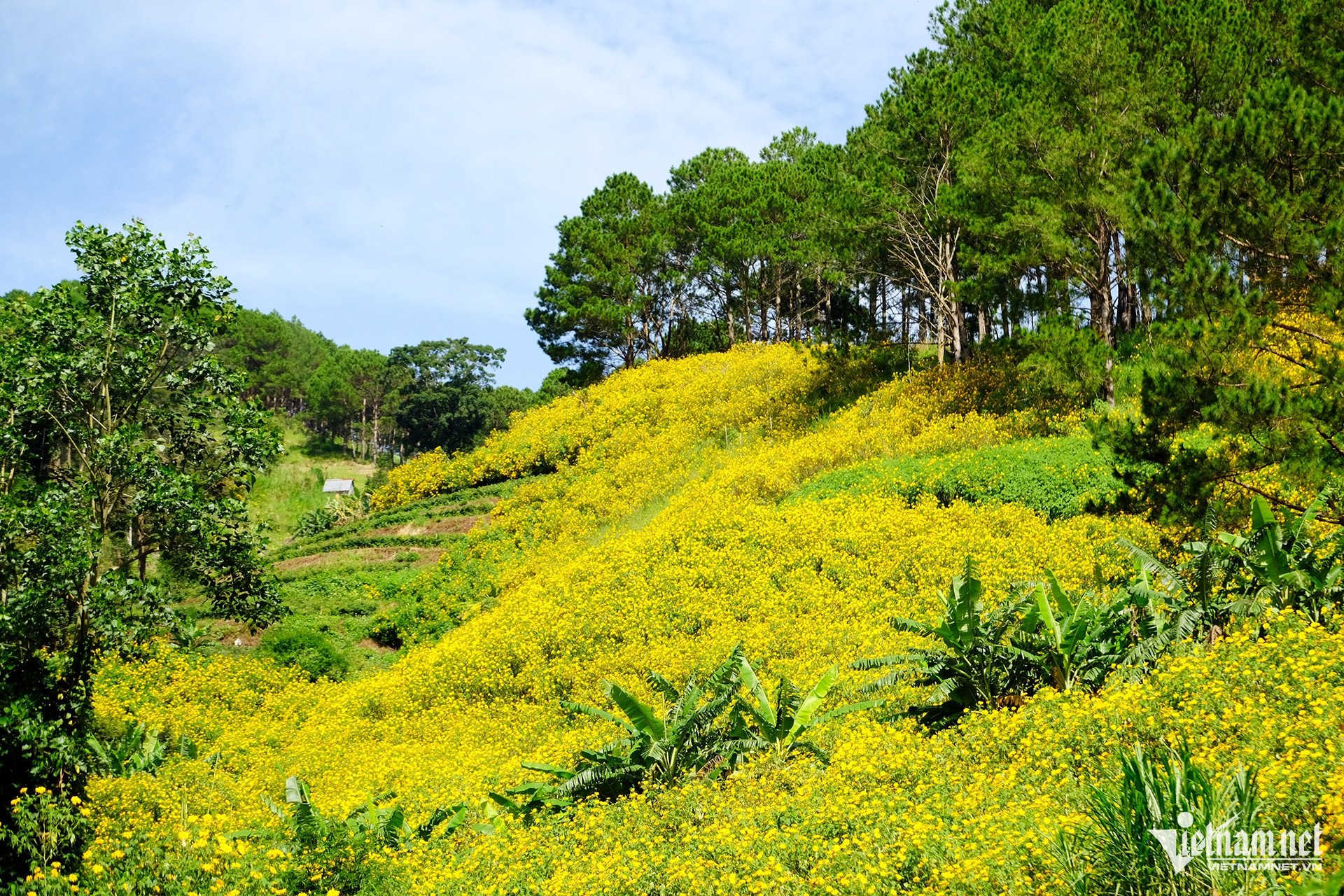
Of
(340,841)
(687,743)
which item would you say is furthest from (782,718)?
(340,841)

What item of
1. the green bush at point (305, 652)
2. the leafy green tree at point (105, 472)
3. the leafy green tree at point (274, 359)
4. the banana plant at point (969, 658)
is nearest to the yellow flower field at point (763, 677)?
the banana plant at point (969, 658)

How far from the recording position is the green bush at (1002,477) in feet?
49.4

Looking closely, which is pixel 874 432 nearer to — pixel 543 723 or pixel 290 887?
pixel 543 723

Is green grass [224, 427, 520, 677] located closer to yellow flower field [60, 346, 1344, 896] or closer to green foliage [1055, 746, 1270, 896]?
yellow flower field [60, 346, 1344, 896]

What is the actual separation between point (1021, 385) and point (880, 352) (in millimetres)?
8140

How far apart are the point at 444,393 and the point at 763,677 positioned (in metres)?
59.1

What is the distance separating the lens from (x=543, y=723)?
43.2ft

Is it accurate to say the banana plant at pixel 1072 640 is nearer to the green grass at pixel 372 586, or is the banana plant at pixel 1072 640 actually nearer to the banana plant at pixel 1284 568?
the banana plant at pixel 1284 568

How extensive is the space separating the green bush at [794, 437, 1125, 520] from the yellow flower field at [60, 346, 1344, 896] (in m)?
0.47

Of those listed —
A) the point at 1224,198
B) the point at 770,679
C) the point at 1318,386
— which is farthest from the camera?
the point at 770,679

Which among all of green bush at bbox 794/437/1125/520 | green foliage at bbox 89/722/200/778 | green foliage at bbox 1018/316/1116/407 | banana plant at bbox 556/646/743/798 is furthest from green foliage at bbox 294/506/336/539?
banana plant at bbox 556/646/743/798

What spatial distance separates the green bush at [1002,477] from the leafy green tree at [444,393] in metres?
50.0

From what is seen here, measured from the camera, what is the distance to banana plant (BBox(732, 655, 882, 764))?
8883 mm

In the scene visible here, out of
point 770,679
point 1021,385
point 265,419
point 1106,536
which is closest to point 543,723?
point 770,679
